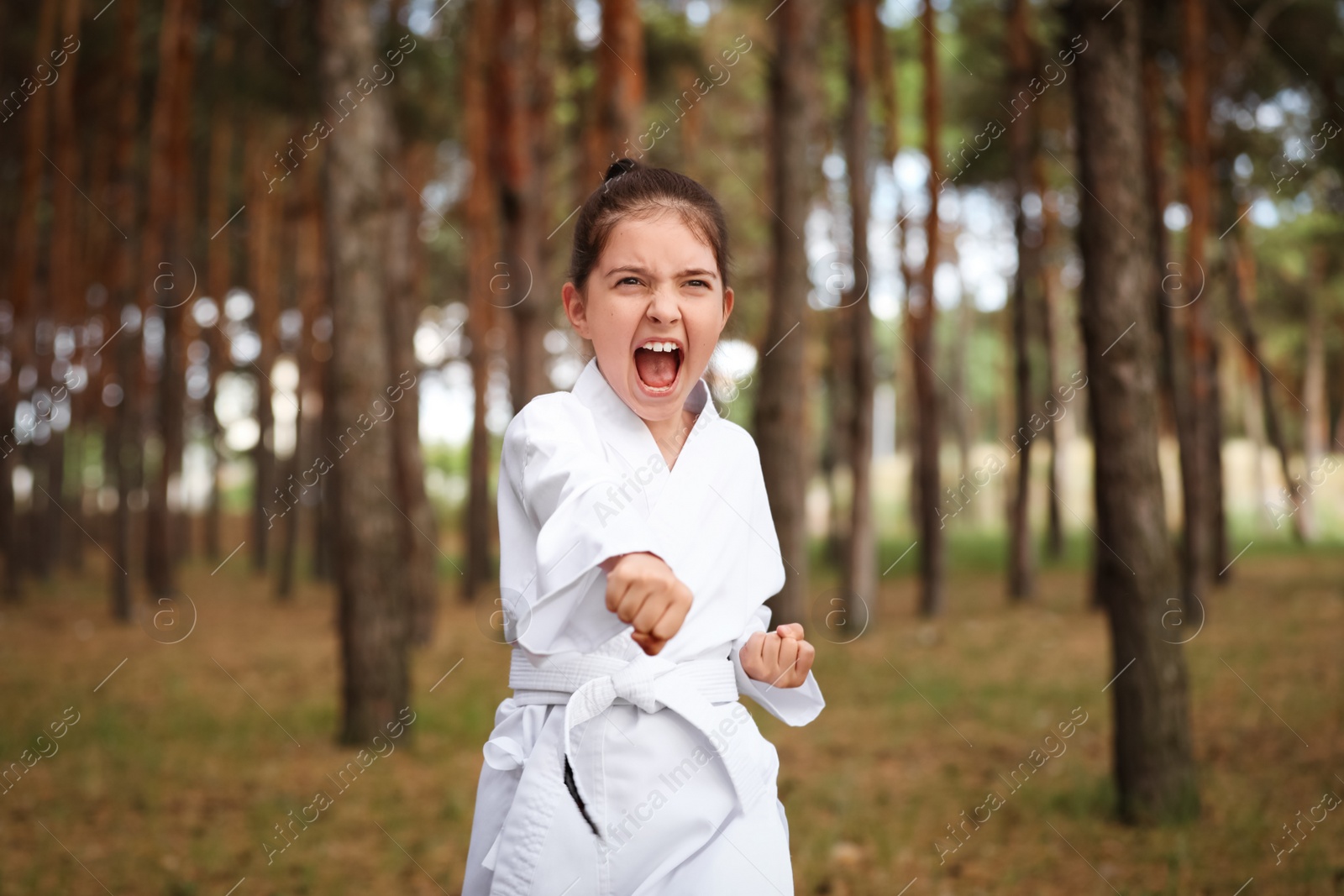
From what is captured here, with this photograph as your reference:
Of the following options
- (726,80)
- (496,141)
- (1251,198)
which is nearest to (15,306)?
(496,141)

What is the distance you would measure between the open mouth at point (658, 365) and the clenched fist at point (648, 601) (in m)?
0.47

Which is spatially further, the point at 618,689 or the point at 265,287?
the point at 265,287

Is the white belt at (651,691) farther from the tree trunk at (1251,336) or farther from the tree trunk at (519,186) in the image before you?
the tree trunk at (1251,336)

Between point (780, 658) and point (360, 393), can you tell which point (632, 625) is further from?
point (360, 393)

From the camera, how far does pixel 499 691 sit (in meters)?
9.71

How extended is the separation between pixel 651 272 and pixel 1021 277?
43.4 ft

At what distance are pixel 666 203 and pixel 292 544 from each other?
632 inches

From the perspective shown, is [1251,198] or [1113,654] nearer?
[1113,654]

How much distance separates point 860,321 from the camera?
13258 mm

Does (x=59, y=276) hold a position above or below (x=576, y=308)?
above

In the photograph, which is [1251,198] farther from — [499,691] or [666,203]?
[666,203]

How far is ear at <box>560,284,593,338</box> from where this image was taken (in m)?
2.12
